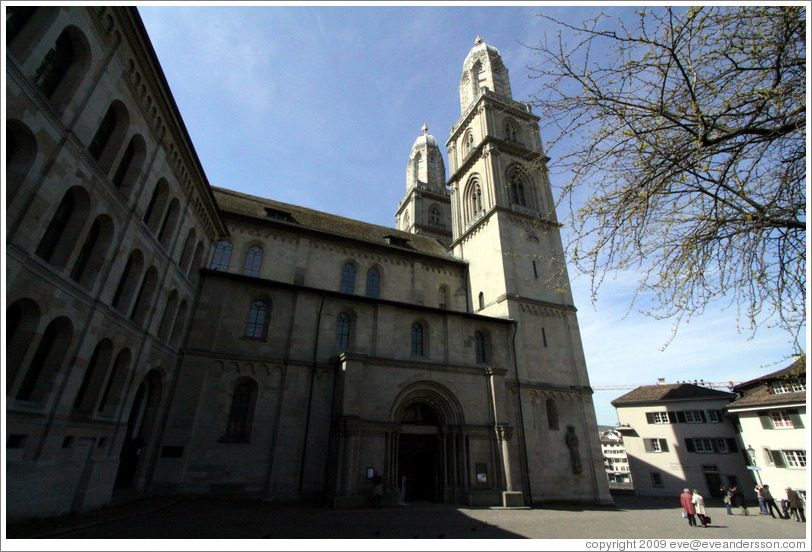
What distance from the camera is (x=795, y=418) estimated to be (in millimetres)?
26906

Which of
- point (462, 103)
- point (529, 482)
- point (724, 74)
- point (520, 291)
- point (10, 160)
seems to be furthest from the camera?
point (462, 103)

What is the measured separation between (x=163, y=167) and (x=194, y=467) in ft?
39.2

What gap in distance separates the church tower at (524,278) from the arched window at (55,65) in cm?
1533

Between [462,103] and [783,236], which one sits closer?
[783,236]

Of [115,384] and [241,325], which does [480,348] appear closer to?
[241,325]

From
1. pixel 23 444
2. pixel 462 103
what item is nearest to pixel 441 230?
pixel 462 103

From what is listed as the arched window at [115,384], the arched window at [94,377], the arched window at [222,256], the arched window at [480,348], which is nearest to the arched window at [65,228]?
the arched window at [94,377]

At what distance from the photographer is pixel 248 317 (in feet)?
62.8

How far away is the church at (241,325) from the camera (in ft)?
29.5

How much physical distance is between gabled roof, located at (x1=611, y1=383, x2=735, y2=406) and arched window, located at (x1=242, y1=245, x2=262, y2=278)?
3884cm

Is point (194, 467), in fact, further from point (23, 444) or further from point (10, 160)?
point (10, 160)

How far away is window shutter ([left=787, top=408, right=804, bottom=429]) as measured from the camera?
86.5ft

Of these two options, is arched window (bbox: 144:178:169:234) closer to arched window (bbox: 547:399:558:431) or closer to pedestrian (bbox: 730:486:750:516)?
arched window (bbox: 547:399:558:431)

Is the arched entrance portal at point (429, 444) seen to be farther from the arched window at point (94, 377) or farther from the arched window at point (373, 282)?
the arched window at point (94, 377)
